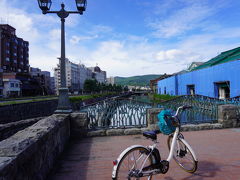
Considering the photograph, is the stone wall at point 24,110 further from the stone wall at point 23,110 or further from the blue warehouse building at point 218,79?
the blue warehouse building at point 218,79

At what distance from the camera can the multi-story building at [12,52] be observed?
55094 millimetres

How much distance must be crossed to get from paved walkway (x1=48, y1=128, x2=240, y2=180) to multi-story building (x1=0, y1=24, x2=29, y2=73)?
63.5 metres

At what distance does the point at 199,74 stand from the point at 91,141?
21.3 metres

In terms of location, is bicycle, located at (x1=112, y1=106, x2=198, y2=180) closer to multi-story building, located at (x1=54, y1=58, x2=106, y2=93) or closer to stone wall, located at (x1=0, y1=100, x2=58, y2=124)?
stone wall, located at (x1=0, y1=100, x2=58, y2=124)

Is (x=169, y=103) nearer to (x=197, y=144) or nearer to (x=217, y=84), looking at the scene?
(x=197, y=144)

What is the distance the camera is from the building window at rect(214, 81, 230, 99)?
18.0 metres

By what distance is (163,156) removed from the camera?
379 cm

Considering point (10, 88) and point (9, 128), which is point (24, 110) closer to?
point (9, 128)

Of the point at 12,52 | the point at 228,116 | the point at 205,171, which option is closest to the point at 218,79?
the point at 228,116

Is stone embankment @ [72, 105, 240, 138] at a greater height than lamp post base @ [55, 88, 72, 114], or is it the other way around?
lamp post base @ [55, 88, 72, 114]

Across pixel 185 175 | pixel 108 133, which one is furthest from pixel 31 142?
pixel 108 133

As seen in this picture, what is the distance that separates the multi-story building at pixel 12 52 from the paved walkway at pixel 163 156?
63.5m

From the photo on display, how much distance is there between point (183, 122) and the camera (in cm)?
629

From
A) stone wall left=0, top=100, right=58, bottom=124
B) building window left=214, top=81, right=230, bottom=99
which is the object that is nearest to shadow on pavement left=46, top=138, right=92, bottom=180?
Answer: stone wall left=0, top=100, right=58, bottom=124
